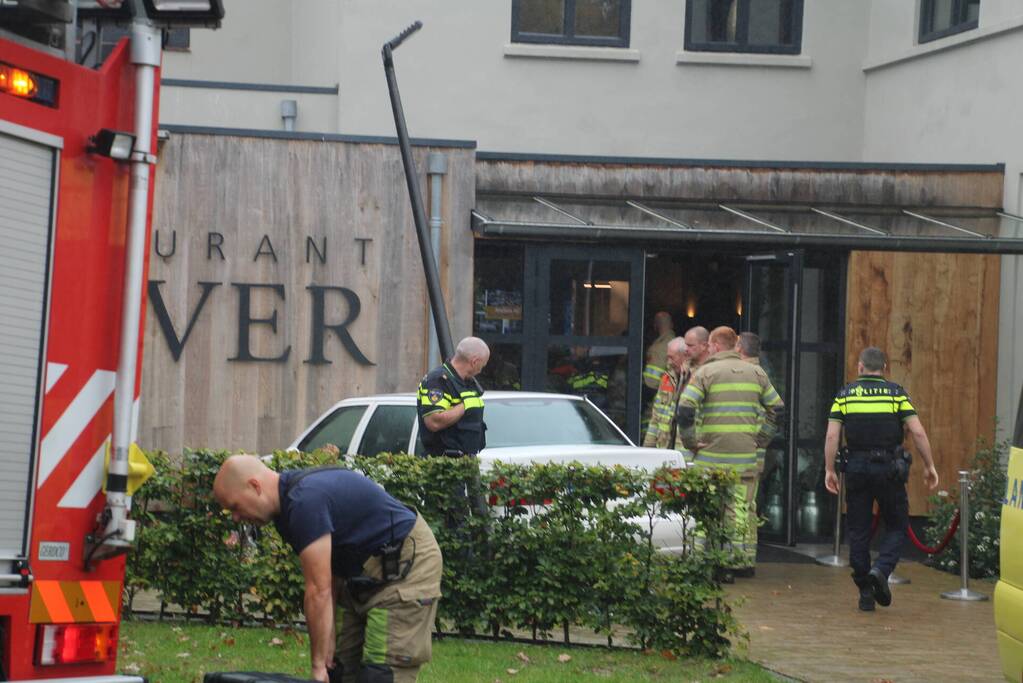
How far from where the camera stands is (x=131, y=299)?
5.03 metres

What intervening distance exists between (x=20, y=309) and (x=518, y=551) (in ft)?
17.8

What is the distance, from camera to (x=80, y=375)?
4977 mm

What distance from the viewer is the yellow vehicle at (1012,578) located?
677 cm

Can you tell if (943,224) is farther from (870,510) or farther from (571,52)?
(571,52)

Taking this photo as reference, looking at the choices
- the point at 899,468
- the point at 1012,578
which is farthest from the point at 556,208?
the point at 1012,578

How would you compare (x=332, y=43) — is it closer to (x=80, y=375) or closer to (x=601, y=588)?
(x=601, y=588)

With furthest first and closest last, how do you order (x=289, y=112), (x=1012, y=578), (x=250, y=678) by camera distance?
(x=289, y=112)
(x=1012, y=578)
(x=250, y=678)

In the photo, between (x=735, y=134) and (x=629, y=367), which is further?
(x=735, y=134)

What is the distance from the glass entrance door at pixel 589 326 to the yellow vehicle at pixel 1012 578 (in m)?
8.88

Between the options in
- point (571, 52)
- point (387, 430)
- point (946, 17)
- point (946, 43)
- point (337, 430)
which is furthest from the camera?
point (571, 52)

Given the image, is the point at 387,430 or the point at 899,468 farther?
the point at 387,430

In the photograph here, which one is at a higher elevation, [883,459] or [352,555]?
[883,459]

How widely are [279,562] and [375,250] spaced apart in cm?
587

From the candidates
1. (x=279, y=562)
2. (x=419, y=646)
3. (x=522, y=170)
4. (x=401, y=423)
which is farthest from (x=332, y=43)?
(x=419, y=646)
